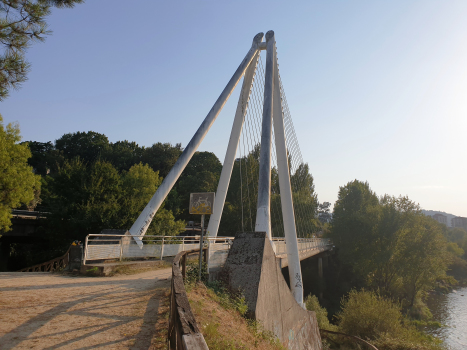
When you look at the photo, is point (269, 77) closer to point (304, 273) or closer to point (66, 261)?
point (66, 261)

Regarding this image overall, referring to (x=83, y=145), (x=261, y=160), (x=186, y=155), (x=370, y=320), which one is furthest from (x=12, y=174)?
(x=83, y=145)

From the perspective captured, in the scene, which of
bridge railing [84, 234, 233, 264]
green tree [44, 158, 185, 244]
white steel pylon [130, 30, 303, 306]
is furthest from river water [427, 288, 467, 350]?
green tree [44, 158, 185, 244]

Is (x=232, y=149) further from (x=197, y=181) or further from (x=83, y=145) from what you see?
(x=83, y=145)

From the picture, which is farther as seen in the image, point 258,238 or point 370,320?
point 370,320

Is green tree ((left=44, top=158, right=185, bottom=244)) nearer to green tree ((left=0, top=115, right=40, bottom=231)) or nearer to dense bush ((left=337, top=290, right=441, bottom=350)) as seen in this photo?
green tree ((left=0, top=115, right=40, bottom=231))

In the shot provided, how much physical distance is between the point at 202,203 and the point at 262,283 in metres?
2.18

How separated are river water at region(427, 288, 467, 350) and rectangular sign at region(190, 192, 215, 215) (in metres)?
23.1

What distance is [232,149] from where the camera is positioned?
1758 centimetres

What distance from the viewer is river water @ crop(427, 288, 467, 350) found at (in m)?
22.2

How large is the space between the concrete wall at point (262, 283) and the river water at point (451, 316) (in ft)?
64.6

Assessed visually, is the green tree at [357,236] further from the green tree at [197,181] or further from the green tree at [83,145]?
the green tree at [83,145]

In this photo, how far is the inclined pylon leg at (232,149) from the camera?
15.8 meters

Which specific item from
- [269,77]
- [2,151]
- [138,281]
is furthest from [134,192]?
[138,281]

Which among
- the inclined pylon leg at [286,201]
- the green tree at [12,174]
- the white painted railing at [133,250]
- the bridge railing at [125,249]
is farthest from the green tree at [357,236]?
the green tree at [12,174]
